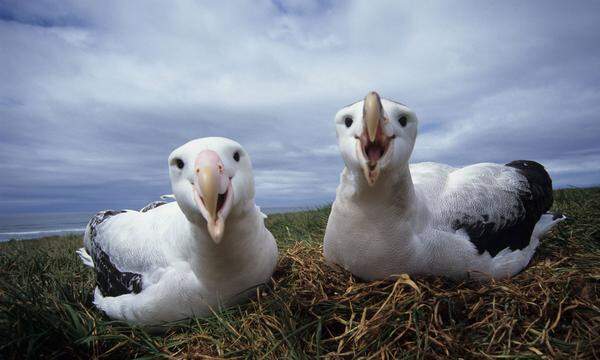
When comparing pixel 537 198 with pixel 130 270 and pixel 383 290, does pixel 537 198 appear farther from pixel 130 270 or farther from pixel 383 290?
pixel 130 270

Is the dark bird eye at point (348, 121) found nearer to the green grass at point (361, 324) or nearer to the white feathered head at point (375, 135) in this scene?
the white feathered head at point (375, 135)

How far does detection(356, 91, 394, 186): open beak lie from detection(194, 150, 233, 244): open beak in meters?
0.87

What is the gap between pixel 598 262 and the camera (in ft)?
11.2

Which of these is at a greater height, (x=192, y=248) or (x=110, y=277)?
(x=192, y=248)

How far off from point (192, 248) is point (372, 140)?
1.61 meters

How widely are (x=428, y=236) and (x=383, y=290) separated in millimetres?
561

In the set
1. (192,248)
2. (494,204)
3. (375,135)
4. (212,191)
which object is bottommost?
(192,248)

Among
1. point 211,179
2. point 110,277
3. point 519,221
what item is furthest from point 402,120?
point 110,277

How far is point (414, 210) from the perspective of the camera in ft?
9.64

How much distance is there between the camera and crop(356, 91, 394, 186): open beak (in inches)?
89.7

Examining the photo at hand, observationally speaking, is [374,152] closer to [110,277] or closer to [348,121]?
[348,121]

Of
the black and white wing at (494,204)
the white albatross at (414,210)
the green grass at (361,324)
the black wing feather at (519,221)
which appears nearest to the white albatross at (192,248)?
the green grass at (361,324)

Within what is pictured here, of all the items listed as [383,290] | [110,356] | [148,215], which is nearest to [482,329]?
[383,290]

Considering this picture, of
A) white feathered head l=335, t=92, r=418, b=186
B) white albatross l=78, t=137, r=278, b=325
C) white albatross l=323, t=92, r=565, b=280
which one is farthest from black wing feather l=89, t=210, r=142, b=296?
white feathered head l=335, t=92, r=418, b=186
